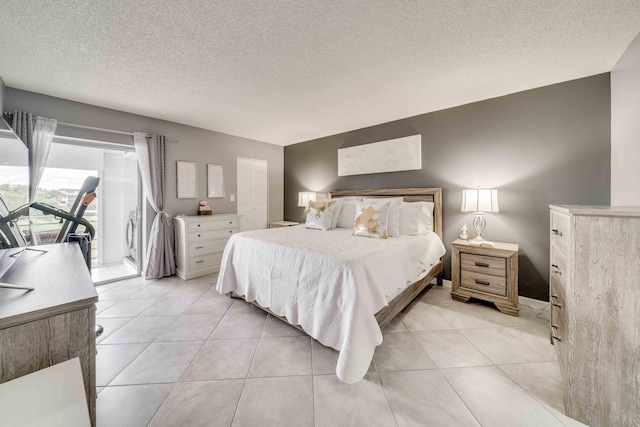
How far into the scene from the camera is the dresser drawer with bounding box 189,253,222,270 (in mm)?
3564

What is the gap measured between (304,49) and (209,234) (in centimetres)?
302

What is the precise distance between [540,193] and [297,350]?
304 cm

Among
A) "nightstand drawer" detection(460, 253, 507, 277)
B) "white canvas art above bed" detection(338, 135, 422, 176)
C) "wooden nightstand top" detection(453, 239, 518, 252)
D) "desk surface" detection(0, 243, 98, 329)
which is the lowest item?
"nightstand drawer" detection(460, 253, 507, 277)

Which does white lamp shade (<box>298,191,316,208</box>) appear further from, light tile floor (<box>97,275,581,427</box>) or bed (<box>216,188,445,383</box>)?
light tile floor (<box>97,275,581,427</box>)

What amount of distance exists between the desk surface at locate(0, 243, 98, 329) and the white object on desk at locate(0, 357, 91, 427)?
0.56ft

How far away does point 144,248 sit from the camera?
3.59 metres

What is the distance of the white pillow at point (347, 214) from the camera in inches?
134

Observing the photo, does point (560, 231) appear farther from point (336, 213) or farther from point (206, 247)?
Result: point (206, 247)

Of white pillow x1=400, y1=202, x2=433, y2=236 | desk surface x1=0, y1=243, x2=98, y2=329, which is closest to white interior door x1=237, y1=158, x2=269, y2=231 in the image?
white pillow x1=400, y1=202, x2=433, y2=236

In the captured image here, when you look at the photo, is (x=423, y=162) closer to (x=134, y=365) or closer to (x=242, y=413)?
(x=242, y=413)

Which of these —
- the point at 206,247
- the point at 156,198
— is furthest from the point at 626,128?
the point at 156,198

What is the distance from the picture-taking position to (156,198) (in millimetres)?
3520

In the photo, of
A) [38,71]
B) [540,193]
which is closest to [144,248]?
[38,71]

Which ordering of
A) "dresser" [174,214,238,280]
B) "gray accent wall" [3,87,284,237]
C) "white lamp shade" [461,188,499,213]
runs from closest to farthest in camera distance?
"white lamp shade" [461,188,499,213], "gray accent wall" [3,87,284,237], "dresser" [174,214,238,280]
